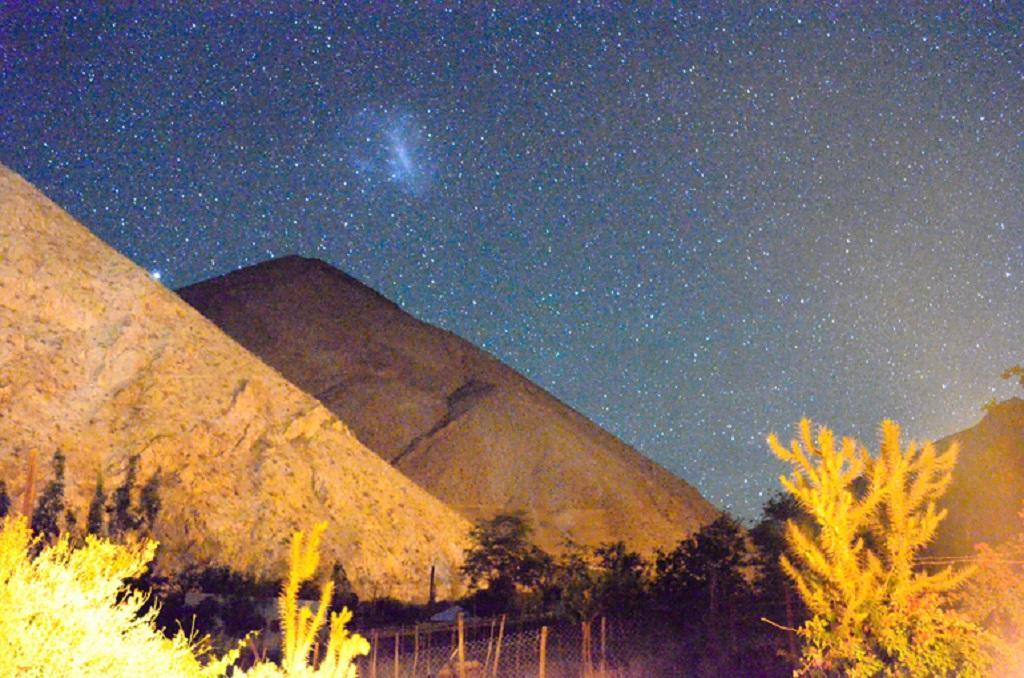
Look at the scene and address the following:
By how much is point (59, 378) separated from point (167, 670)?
2958 cm

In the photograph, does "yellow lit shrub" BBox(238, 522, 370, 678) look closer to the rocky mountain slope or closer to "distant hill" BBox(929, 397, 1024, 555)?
the rocky mountain slope

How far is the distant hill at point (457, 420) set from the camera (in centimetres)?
6119

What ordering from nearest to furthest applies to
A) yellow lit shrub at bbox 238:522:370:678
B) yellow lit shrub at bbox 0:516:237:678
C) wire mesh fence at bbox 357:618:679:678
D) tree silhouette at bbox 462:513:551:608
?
yellow lit shrub at bbox 0:516:237:678 < yellow lit shrub at bbox 238:522:370:678 < wire mesh fence at bbox 357:618:679:678 < tree silhouette at bbox 462:513:551:608

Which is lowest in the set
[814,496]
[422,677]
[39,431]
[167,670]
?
[422,677]

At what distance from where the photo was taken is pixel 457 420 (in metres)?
69.1

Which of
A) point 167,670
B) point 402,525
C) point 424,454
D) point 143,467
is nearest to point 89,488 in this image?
point 143,467

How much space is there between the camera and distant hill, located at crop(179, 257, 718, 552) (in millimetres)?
61188

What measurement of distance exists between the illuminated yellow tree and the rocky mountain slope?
23.3 metres

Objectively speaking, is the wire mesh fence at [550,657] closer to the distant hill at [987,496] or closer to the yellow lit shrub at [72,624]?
the yellow lit shrub at [72,624]

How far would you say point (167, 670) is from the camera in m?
5.91

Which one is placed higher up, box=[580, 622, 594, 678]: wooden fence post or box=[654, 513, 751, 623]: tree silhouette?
box=[654, 513, 751, 623]: tree silhouette

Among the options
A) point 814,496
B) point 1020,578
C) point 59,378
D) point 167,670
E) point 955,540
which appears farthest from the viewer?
point 955,540

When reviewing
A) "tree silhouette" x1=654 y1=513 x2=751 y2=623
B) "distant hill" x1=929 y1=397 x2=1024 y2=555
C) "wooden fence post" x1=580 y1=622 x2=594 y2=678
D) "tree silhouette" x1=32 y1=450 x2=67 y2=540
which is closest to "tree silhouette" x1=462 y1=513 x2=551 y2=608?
"tree silhouette" x1=654 y1=513 x2=751 y2=623

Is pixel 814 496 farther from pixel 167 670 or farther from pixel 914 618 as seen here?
pixel 167 670
